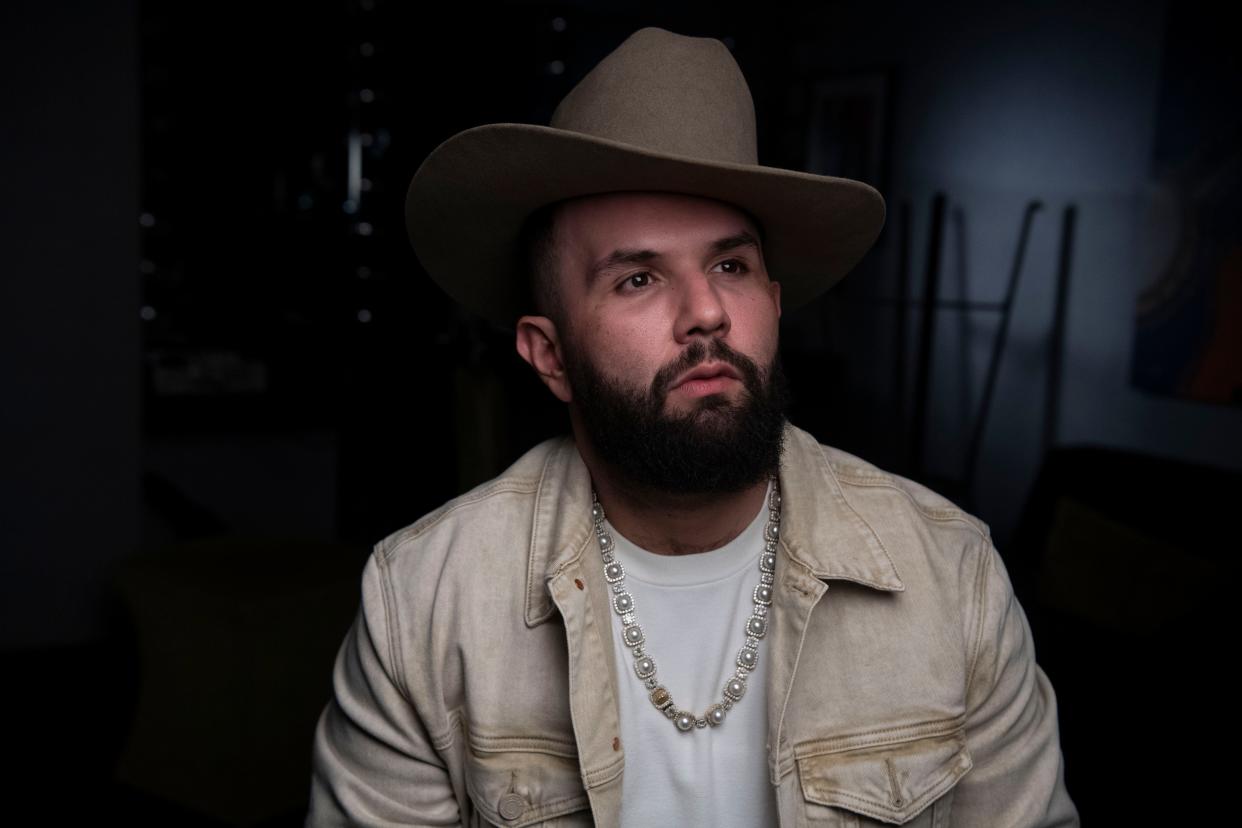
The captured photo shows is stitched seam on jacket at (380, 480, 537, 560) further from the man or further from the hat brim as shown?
the hat brim

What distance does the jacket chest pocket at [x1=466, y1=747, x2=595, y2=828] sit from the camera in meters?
1.28

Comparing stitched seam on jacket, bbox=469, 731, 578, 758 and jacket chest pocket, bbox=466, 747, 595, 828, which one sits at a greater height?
stitched seam on jacket, bbox=469, 731, 578, 758

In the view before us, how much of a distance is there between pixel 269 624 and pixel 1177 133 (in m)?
3.40

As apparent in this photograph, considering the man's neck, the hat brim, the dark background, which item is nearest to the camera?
the hat brim

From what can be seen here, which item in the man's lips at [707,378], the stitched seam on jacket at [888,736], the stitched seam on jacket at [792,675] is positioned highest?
the man's lips at [707,378]

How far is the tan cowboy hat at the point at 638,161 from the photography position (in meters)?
1.24

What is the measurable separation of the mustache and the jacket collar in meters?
0.20

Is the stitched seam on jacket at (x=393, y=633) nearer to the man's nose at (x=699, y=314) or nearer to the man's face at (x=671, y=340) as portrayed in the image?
the man's face at (x=671, y=340)

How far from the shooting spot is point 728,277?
1.35 metres

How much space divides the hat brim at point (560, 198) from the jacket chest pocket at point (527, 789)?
2.03ft

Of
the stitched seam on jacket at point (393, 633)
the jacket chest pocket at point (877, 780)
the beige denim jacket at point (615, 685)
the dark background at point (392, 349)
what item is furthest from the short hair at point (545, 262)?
the dark background at point (392, 349)

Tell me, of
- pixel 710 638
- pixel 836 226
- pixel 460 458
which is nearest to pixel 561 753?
pixel 710 638

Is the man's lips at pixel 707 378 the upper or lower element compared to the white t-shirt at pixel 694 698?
upper

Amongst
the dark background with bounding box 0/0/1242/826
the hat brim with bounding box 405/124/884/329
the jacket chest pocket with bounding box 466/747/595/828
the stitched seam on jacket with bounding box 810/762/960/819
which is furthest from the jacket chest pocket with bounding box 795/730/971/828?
the dark background with bounding box 0/0/1242/826
